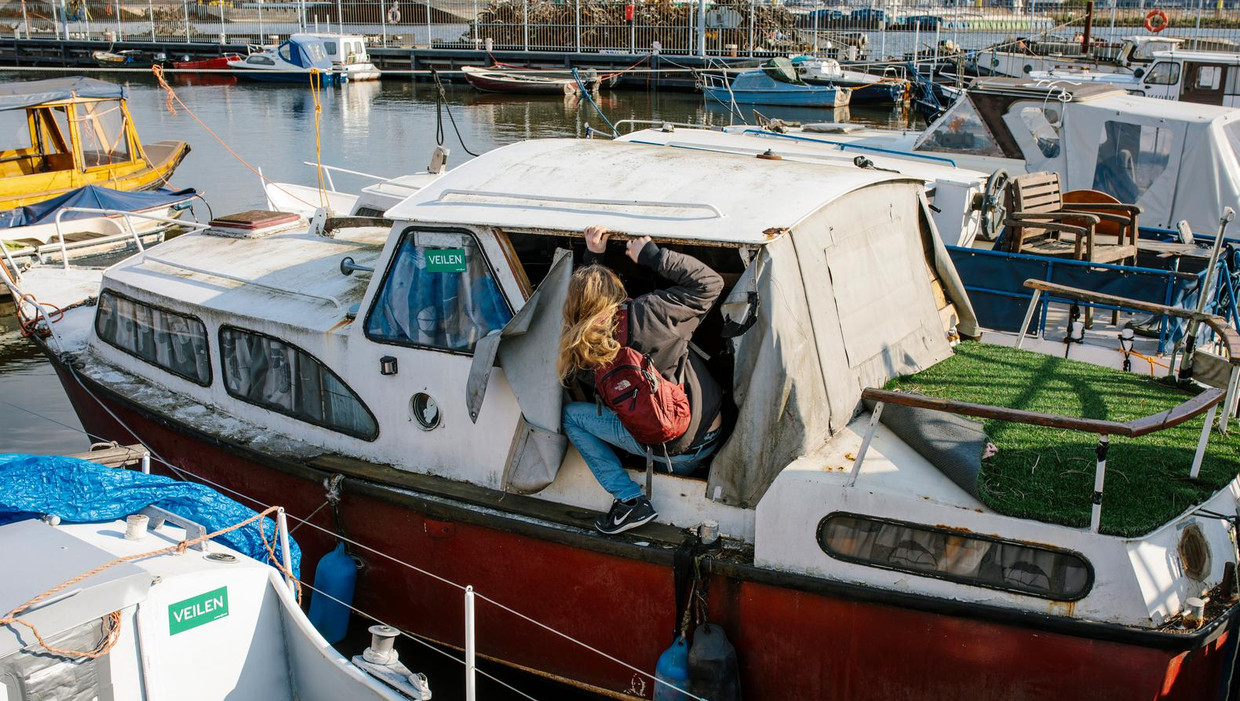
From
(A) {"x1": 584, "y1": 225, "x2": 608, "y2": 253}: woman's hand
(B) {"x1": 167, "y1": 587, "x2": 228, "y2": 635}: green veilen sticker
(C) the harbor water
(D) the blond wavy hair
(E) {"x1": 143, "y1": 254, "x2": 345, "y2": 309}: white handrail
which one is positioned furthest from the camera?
(C) the harbor water

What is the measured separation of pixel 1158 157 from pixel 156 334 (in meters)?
11.8

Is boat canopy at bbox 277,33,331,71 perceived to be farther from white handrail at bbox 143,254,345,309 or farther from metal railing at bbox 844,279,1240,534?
metal railing at bbox 844,279,1240,534

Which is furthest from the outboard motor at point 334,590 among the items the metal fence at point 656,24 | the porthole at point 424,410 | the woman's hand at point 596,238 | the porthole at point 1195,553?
the metal fence at point 656,24

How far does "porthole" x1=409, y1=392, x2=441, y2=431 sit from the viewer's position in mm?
6066

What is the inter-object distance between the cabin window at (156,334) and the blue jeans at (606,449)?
3.04 metres

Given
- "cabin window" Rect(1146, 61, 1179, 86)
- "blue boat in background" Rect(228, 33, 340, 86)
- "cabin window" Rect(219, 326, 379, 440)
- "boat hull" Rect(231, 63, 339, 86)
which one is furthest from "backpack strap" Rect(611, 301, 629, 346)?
"boat hull" Rect(231, 63, 339, 86)

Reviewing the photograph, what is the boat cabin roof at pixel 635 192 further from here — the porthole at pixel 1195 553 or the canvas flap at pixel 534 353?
the porthole at pixel 1195 553

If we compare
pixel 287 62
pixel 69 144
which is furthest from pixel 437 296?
pixel 287 62

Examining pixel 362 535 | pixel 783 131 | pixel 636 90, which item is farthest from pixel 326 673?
pixel 636 90

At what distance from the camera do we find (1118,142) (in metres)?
13.6

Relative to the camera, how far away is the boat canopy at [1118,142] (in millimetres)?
13211

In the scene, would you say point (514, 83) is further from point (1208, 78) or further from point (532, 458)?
point (532, 458)

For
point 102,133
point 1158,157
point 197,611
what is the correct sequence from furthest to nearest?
point 102,133
point 1158,157
point 197,611

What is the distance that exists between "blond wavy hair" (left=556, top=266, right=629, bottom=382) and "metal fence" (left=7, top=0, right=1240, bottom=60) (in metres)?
39.7
